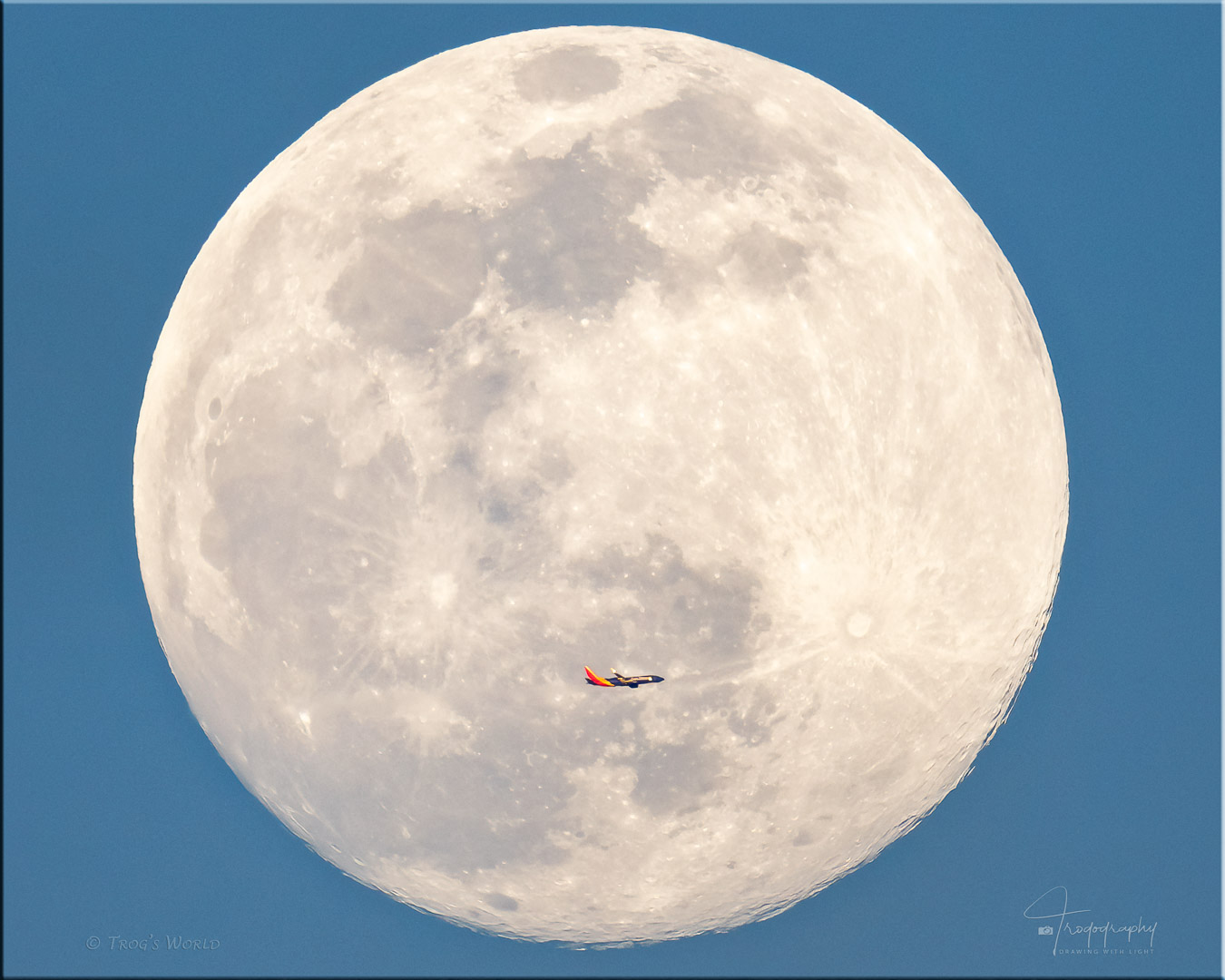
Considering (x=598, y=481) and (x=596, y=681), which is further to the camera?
(x=596, y=681)

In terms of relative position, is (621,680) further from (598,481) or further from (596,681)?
(598,481)

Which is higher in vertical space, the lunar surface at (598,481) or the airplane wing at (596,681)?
the lunar surface at (598,481)

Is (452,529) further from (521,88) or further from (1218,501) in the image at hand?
(1218,501)

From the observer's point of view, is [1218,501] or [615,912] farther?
[1218,501]

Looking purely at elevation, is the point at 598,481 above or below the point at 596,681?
above

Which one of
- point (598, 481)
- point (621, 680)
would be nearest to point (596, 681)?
point (621, 680)

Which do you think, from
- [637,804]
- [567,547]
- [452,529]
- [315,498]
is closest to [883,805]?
[637,804]

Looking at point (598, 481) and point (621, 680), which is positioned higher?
point (598, 481)
